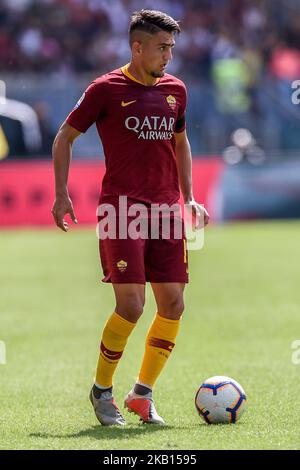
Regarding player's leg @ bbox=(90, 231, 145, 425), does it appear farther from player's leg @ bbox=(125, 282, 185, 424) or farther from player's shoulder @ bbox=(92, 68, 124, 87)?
player's shoulder @ bbox=(92, 68, 124, 87)

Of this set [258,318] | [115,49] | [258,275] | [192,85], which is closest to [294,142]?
[192,85]

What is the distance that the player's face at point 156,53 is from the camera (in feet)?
19.6

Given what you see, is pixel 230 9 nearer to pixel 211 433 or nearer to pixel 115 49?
pixel 115 49

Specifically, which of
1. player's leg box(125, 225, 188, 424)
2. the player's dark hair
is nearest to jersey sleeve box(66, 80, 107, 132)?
the player's dark hair

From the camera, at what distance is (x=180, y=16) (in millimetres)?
25125

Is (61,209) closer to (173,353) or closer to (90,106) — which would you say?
(90,106)

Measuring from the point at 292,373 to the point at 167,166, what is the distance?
240 centimetres

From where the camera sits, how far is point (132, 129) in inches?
237

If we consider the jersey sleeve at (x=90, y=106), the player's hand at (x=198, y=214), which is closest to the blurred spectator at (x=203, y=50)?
the player's hand at (x=198, y=214)

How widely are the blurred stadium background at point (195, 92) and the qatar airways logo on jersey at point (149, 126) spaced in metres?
14.0
